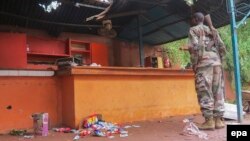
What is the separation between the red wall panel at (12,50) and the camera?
8.45m

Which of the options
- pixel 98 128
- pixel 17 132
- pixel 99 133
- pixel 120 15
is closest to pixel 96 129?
pixel 98 128

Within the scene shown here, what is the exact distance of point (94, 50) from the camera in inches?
413

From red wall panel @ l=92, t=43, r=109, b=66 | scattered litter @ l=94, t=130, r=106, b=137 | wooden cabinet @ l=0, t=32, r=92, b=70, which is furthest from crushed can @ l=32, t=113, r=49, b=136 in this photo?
red wall panel @ l=92, t=43, r=109, b=66

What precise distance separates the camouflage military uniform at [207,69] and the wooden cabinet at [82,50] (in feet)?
15.8

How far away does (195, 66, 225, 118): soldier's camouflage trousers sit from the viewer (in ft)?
19.2

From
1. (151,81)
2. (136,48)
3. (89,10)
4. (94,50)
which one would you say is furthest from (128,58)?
(151,81)

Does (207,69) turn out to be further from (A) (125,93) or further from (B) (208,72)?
(A) (125,93)

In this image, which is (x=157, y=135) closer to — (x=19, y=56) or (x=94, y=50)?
(x=19, y=56)

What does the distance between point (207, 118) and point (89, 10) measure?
498 cm

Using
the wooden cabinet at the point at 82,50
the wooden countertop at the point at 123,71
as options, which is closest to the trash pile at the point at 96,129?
Result: the wooden countertop at the point at 123,71

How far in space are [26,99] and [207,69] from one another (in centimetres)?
360

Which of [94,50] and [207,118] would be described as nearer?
[207,118]

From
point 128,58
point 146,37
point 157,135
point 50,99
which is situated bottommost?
point 157,135

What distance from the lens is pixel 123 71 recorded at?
7.37 meters
